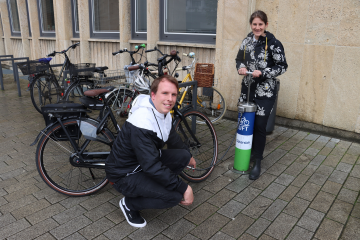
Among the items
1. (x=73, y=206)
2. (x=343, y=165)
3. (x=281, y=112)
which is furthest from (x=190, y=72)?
(x=73, y=206)

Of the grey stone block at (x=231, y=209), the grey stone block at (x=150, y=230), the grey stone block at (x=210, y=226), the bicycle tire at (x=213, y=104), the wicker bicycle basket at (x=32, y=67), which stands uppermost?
the wicker bicycle basket at (x=32, y=67)

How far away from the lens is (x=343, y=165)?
418 cm

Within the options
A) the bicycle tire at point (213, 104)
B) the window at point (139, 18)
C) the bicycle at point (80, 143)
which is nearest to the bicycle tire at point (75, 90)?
the bicycle tire at point (213, 104)

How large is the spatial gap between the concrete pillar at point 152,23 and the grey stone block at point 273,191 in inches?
198

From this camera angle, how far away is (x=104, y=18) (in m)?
9.31

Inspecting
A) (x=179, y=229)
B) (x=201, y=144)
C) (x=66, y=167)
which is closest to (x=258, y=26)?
(x=201, y=144)

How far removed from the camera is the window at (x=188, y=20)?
22.2ft

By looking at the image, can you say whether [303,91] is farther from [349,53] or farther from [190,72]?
[190,72]

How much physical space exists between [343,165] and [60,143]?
3727 millimetres

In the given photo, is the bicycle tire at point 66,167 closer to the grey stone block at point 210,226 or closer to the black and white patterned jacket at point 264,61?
the grey stone block at point 210,226

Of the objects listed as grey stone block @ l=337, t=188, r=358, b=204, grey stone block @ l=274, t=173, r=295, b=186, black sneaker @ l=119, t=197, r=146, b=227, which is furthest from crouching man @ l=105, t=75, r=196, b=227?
grey stone block @ l=337, t=188, r=358, b=204

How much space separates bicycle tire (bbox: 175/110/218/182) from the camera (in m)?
3.64

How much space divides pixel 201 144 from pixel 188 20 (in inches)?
168

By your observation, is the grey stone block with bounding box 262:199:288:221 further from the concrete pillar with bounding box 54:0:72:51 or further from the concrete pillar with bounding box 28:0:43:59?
the concrete pillar with bounding box 28:0:43:59
